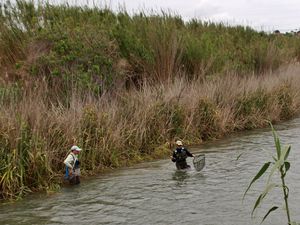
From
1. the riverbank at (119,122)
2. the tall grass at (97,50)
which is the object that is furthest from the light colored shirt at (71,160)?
the tall grass at (97,50)

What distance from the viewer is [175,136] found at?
13781 millimetres

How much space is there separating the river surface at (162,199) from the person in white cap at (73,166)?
181 mm

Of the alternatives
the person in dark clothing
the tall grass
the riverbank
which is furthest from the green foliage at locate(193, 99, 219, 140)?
the person in dark clothing

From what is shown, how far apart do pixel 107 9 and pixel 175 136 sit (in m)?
7.14

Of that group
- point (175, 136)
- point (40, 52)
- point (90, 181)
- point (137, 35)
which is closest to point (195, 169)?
point (90, 181)

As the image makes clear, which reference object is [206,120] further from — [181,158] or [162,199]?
[162,199]

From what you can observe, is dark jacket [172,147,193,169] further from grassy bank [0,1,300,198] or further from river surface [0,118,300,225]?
grassy bank [0,1,300,198]

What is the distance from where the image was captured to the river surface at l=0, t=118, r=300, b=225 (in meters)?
7.20

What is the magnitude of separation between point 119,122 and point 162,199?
409 cm

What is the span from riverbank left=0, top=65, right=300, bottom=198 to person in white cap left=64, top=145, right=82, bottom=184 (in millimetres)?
333

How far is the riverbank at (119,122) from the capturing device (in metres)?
9.16

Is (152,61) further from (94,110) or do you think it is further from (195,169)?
(195,169)

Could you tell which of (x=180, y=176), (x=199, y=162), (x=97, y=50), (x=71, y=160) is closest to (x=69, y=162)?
(x=71, y=160)

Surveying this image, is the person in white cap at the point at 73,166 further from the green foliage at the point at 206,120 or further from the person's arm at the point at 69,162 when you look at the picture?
the green foliage at the point at 206,120
